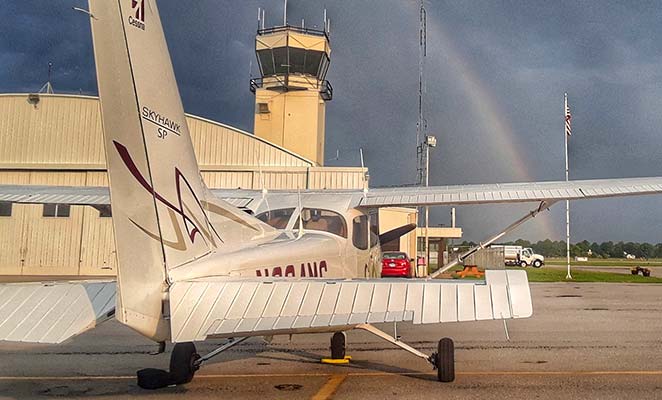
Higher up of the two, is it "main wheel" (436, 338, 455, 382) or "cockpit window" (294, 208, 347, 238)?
"cockpit window" (294, 208, 347, 238)

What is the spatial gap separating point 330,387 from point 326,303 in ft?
7.23

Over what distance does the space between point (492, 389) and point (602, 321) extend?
7873 mm

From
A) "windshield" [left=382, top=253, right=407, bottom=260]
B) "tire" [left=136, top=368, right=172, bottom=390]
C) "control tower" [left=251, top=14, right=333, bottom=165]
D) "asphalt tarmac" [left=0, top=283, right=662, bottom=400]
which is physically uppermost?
Answer: "control tower" [left=251, top=14, right=333, bottom=165]

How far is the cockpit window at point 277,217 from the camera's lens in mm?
7383

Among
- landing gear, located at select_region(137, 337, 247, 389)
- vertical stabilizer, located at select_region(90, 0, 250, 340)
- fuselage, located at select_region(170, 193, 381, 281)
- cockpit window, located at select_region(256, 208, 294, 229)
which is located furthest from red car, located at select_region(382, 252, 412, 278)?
vertical stabilizer, located at select_region(90, 0, 250, 340)

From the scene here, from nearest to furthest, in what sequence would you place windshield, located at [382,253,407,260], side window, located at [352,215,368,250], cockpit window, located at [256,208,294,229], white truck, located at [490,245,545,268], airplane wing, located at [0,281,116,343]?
airplane wing, located at [0,281,116,343]
cockpit window, located at [256,208,294,229]
side window, located at [352,215,368,250]
windshield, located at [382,253,407,260]
white truck, located at [490,245,545,268]

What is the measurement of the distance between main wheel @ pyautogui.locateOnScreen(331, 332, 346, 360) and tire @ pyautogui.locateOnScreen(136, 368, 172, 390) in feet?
8.03

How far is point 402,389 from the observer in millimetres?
6316

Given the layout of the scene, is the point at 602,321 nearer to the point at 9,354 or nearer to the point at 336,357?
the point at 336,357

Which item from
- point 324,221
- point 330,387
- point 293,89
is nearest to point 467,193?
point 324,221

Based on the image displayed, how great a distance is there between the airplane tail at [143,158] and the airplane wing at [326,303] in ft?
0.81

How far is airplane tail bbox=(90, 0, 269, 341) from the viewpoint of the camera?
4184 millimetres

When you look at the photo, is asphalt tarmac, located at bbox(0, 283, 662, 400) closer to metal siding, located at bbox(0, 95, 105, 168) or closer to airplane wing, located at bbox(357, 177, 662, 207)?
airplane wing, located at bbox(357, 177, 662, 207)

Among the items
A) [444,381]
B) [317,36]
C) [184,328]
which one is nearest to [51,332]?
[184,328]
